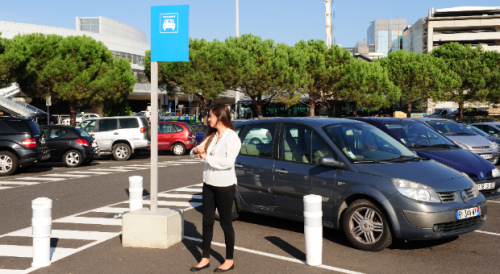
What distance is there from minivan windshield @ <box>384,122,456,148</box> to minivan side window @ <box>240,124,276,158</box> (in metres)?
3.49

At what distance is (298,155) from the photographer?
21.9ft

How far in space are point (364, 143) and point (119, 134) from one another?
1519cm

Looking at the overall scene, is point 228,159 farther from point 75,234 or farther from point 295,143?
point 75,234

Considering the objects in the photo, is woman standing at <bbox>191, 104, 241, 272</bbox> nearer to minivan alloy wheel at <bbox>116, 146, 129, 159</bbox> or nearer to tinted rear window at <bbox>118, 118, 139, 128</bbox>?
tinted rear window at <bbox>118, 118, 139, 128</bbox>

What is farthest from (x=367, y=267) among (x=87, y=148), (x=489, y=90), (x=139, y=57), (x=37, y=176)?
(x=139, y=57)

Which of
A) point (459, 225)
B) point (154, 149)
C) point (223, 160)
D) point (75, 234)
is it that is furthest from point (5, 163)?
point (459, 225)

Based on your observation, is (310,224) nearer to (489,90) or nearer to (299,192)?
(299,192)

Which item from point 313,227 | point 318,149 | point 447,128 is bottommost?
point 313,227

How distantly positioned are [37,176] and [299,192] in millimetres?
10751

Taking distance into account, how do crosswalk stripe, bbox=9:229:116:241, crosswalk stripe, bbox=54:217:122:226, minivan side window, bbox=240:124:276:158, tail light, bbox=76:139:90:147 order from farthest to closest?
tail light, bbox=76:139:90:147, crosswalk stripe, bbox=54:217:122:226, minivan side window, bbox=240:124:276:158, crosswalk stripe, bbox=9:229:116:241

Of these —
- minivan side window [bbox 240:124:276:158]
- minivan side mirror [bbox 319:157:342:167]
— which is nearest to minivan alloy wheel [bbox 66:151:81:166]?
minivan side window [bbox 240:124:276:158]

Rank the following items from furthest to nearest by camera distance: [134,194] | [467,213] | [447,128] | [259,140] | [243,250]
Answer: [447,128] → [259,140] → [134,194] → [243,250] → [467,213]

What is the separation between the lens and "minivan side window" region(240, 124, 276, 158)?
23.2 feet

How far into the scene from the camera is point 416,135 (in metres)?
9.80
